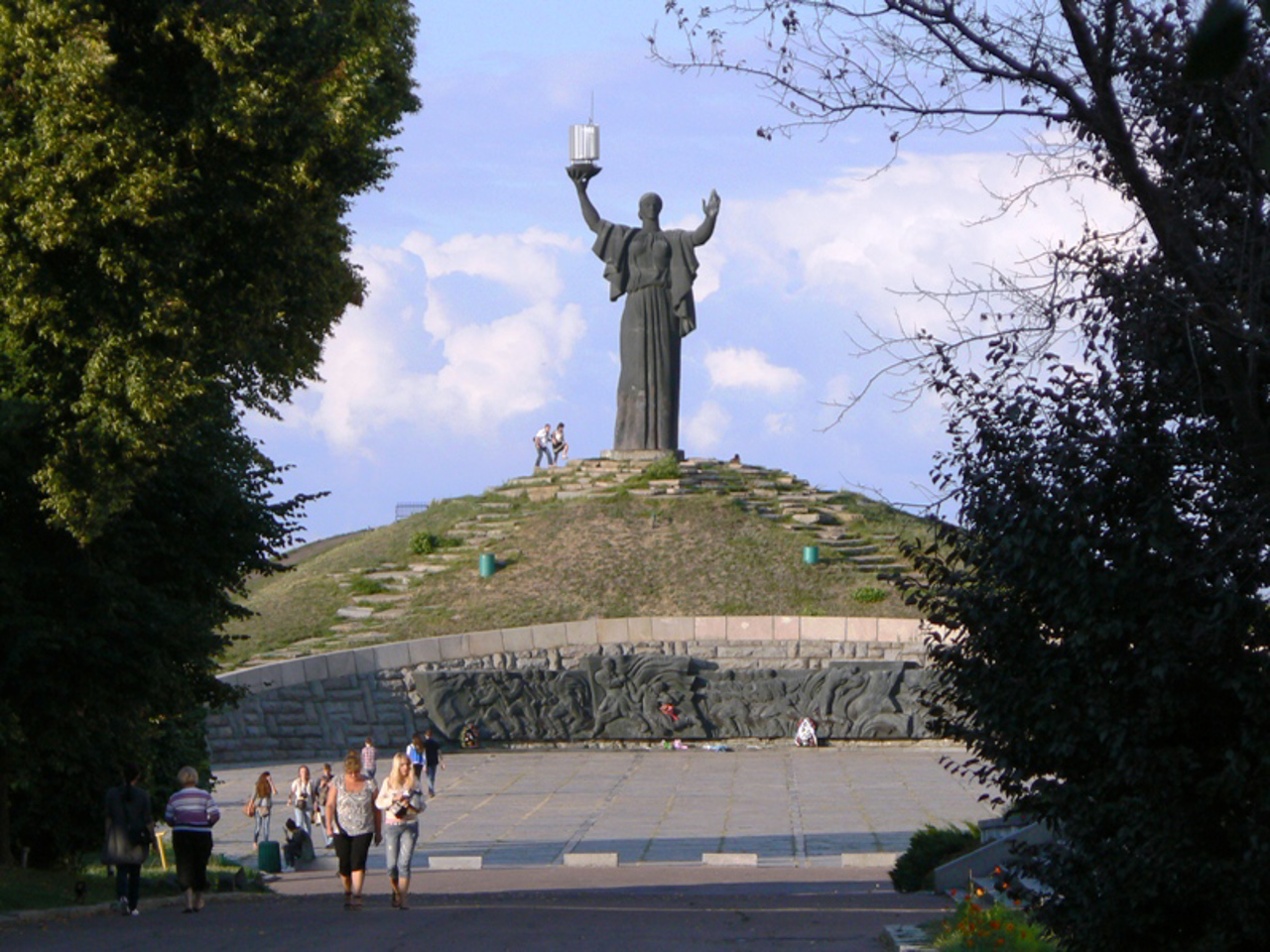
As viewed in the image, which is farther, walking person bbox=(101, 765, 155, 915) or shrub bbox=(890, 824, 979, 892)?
shrub bbox=(890, 824, 979, 892)

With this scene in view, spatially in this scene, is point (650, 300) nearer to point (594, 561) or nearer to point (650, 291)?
point (650, 291)

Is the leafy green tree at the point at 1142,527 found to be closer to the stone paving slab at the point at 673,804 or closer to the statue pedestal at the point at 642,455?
the stone paving slab at the point at 673,804

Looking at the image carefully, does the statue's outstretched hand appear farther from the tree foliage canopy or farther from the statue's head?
A: the tree foliage canopy

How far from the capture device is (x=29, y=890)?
12.6 meters

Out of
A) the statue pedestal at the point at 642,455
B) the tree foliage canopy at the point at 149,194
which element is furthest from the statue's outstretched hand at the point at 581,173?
the tree foliage canopy at the point at 149,194

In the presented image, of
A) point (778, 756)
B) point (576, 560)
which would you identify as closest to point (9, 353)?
point (778, 756)

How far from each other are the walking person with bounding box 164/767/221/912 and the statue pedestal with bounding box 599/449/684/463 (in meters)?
28.2

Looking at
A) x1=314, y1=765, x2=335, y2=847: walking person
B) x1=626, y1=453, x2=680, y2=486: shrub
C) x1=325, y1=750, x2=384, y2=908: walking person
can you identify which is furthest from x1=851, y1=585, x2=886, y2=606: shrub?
x1=325, y1=750, x2=384, y2=908: walking person

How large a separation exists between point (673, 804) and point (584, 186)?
2096 cm

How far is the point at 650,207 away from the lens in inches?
1576

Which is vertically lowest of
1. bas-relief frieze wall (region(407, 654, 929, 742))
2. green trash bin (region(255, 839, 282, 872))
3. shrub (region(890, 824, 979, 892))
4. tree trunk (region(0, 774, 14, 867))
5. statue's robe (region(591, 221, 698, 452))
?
green trash bin (region(255, 839, 282, 872))

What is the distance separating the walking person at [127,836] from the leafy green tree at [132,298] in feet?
3.48

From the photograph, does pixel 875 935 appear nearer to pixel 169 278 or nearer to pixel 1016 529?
pixel 1016 529

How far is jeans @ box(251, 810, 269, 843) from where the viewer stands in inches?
780
